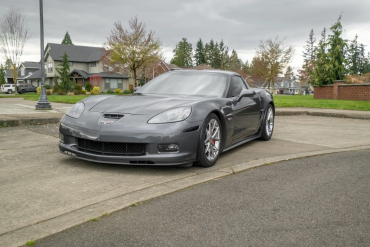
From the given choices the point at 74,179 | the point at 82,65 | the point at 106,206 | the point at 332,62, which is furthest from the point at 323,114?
the point at 82,65

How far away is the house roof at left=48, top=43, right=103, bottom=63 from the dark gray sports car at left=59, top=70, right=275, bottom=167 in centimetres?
5483

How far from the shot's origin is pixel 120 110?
14.9ft

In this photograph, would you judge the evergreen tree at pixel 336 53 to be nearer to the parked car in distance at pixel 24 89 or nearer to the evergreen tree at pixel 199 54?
the parked car in distance at pixel 24 89

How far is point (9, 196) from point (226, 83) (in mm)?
3483

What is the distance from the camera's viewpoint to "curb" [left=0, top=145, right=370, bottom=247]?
2568 millimetres

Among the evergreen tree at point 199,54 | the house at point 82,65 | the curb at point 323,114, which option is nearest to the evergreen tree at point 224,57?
Answer: the evergreen tree at point 199,54

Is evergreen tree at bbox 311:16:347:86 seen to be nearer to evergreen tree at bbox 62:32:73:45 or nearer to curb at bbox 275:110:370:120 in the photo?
curb at bbox 275:110:370:120

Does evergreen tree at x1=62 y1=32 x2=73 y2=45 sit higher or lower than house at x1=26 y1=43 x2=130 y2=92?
higher

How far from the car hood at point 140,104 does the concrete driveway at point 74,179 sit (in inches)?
27.1

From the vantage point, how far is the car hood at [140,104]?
4.50m

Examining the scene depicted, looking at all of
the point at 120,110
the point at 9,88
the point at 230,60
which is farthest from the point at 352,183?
the point at 230,60

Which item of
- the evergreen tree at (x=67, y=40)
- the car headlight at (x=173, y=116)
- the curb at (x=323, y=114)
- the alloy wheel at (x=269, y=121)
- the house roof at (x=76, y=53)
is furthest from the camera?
the evergreen tree at (x=67, y=40)

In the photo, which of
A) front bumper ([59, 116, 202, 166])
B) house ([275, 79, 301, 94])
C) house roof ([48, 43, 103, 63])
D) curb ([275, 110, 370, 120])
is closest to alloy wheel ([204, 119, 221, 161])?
front bumper ([59, 116, 202, 166])

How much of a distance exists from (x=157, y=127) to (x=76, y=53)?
59.3m
